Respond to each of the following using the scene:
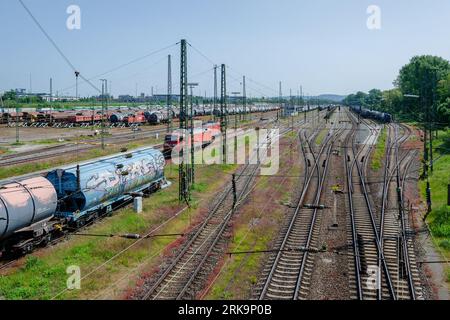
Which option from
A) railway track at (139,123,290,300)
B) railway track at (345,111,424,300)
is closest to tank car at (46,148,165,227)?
railway track at (139,123,290,300)

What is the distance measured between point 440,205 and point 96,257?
21.0m

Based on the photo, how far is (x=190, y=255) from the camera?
69.1 ft

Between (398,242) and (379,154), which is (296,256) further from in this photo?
(379,154)

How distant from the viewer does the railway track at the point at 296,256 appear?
17156mm

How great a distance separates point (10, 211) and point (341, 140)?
55.3m

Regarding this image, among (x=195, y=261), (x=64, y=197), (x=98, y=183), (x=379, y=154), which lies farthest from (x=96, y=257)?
(x=379, y=154)

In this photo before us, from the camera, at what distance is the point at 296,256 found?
68.0 ft

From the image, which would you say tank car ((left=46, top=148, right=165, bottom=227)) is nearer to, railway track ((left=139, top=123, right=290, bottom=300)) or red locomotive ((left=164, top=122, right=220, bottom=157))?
railway track ((left=139, top=123, right=290, bottom=300))

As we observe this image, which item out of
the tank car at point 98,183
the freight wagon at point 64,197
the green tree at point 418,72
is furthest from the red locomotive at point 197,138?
the green tree at point 418,72
